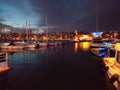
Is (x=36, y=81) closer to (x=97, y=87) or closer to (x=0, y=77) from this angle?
(x=0, y=77)

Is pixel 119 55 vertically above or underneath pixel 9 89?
above

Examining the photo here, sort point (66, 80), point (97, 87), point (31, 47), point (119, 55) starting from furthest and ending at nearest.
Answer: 1. point (31, 47)
2. point (66, 80)
3. point (97, 87)
4. point (119, 55)

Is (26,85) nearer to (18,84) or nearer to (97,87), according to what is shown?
(18,84)

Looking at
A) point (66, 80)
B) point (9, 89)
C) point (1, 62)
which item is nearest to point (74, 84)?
point (66, 80)

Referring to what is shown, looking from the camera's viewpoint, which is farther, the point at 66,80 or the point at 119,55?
the point at 66,80

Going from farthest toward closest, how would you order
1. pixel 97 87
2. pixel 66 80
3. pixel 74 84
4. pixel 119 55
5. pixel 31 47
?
pixel 31 47
pixel 66 80
pixel 74 84
pixel 97 87
pixel 119 55

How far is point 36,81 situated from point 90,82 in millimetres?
6726

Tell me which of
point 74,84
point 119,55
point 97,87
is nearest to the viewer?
point 119,55

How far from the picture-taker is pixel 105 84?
70.6ft

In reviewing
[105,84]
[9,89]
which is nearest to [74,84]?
[105,84]

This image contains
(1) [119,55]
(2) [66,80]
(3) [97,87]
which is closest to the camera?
(1) [119,55]

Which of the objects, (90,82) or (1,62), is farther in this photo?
(90,82)

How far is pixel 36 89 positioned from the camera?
64.9 ft

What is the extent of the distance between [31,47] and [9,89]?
61.8m
